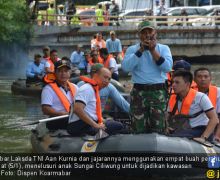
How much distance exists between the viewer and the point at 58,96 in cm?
1114

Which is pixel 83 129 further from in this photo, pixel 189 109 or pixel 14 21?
pixel 14 21

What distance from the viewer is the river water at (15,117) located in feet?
44.4

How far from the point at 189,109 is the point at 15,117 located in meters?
7.85

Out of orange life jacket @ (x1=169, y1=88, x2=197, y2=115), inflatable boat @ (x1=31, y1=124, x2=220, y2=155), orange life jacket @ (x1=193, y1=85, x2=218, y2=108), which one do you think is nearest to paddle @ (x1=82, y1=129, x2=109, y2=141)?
inflatable boat @ (x1=31, y1=124, x2=220, y2=155)

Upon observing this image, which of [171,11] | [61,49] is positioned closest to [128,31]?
[61,49]

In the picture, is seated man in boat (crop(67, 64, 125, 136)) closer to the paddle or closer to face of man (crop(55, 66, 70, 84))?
the paddle

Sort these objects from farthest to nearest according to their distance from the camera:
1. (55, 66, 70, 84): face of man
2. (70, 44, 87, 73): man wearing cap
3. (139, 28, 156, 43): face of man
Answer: (70, 44, 87, 73): man wearing cap → (55, 66, 70, 84): face of man → (139, 28, 156, 43): face of man

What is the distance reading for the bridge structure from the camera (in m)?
37.6

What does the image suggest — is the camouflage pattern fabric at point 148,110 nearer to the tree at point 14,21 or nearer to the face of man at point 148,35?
the face of man at point 148,35

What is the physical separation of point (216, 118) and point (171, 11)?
117 ft

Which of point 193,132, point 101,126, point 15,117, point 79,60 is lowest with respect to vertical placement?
point 15,117

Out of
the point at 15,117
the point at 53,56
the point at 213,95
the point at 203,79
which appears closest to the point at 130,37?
the point at 53,56

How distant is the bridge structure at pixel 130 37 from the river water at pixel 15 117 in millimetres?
11318

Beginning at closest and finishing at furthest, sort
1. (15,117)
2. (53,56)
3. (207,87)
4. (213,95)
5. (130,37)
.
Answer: (213,95), (207,87), (15,117), (53,56), (130,37)
